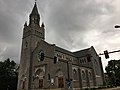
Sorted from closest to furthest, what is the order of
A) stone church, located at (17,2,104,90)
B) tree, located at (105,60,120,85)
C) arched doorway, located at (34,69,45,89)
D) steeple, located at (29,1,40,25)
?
stone church, located at (17,2,104,90) → arched doorway, located at (34,69,45,89) → steeple, located at (29,1,40,25) → tree, located at (105,60,120,85)

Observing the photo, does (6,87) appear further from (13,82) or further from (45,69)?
(45,69)

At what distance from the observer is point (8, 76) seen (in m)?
54.7

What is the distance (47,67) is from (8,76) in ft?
88.1

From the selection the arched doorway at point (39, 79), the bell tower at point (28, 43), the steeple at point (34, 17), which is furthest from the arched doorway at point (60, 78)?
the steeple at point (34, 17)

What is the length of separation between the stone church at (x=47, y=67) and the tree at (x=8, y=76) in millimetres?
11910

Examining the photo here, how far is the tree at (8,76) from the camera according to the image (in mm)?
52356

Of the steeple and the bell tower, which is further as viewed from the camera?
the steeple

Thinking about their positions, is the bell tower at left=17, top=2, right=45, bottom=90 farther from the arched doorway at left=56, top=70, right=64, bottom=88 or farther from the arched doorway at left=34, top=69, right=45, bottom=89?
the arched doorway at left=56, top=70, right=64, bottom=88

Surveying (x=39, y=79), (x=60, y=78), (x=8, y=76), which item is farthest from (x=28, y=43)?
(x=8, y=76)

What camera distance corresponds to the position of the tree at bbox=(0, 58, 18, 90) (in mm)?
52356

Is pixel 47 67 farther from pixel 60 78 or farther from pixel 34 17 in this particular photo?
pixel 34 17

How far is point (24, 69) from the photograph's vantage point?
43.9m

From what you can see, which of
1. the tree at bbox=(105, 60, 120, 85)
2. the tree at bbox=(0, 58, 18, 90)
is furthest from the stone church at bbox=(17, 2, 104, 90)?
the tree at bbox=(105, 60, 120, 85)

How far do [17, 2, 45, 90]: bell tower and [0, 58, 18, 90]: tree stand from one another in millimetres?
11759
